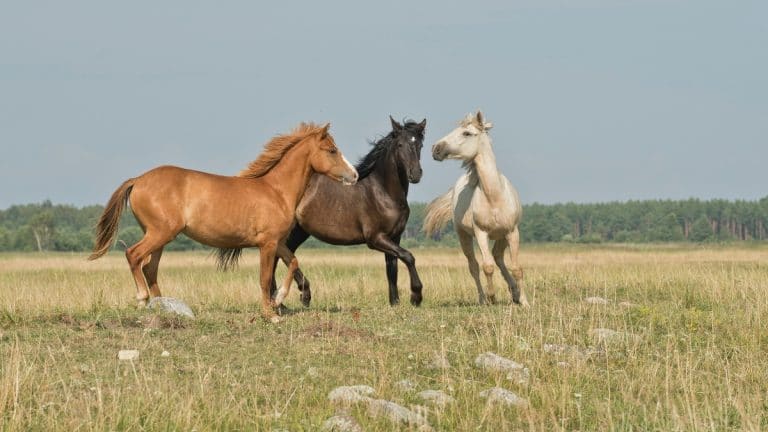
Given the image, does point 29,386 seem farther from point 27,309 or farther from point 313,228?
point 313,228

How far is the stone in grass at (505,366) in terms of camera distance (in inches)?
338

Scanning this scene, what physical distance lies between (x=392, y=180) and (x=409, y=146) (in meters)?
0.55

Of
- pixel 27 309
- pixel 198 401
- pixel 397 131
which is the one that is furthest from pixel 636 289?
pixel 198 401

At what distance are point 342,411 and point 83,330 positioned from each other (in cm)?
401

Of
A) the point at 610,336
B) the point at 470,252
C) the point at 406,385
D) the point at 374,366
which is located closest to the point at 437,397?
the point at 406,385

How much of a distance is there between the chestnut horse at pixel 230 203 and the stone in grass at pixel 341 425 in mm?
4619

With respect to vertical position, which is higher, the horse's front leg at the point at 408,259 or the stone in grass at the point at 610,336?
the horse's front leg at the point at 408,259

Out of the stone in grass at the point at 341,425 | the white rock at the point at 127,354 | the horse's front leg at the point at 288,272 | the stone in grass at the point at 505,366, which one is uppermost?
the horse's front leg at the point at 288,272

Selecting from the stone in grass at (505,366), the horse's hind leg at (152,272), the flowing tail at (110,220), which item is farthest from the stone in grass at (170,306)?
the stone in grass at (505,366)

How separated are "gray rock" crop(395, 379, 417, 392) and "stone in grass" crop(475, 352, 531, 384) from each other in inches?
33.8

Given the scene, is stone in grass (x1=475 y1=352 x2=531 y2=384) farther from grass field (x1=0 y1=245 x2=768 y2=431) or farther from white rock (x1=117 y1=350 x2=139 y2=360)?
white rock (x1=117 y1=350 x2=139 y2=360)

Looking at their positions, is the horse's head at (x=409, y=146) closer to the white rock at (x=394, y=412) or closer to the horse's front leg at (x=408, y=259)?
the horse's front leg at (x=408, y=259)

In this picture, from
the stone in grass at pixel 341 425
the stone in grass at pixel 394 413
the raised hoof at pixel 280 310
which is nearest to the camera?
the stone in grass at pixel 341 425

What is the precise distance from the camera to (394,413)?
24.0 feet
